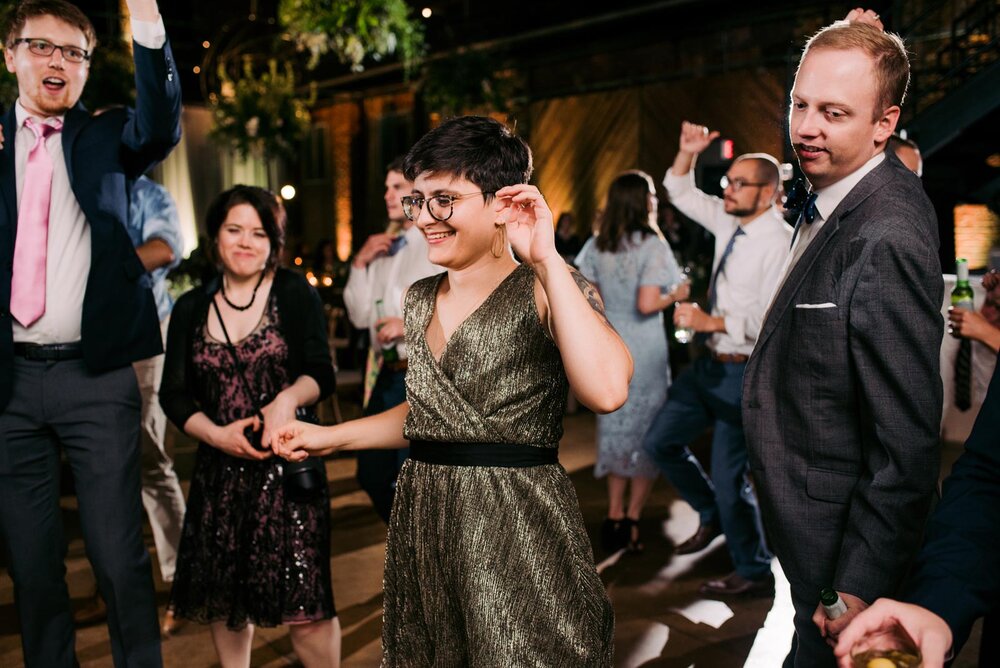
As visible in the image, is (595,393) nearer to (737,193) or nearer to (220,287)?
(220,287)

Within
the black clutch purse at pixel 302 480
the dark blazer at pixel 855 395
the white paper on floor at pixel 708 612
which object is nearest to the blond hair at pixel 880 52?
the dark blazer at pixel 855 395

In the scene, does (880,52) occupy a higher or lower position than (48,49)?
lower

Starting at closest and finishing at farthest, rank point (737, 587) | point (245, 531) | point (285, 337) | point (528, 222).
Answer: point (528, 222) < point (245, 531) < point (285, 337) < point (737, 587)

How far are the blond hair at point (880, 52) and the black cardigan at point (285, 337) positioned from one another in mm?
1673

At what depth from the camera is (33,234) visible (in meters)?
2.60

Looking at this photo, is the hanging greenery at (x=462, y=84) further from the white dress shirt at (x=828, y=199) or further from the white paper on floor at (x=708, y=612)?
the white dress shirt at (x=828, y=199)

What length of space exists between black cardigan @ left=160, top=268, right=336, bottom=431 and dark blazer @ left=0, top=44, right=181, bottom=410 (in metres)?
0.12

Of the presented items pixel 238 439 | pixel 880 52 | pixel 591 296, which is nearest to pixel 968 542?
pixel 591 296

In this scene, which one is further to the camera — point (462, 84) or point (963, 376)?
point (462, 84)

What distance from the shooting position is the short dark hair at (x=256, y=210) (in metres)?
2.94

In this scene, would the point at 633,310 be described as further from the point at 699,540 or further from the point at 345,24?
the point at 345,24

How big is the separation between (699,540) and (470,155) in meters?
3.22

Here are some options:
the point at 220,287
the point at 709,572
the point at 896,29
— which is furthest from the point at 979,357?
the point at 896,29

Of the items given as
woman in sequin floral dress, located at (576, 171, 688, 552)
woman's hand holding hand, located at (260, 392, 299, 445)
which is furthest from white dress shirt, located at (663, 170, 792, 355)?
woman's hand holding hand, located at (260, 392, 299, 445)
